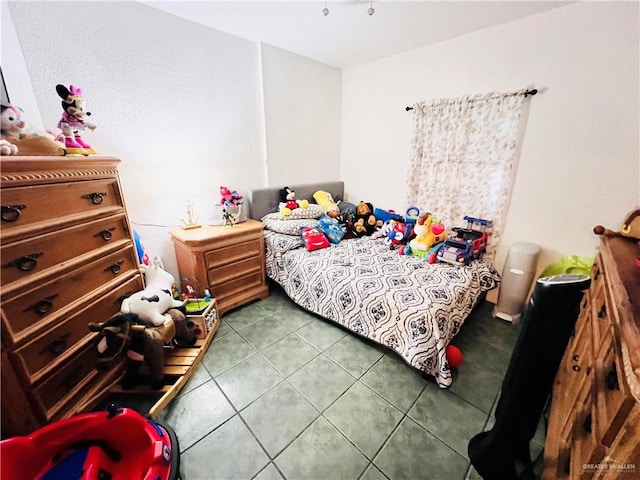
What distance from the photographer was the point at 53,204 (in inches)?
43.8

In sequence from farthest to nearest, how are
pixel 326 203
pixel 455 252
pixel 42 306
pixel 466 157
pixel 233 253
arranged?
1. pixel 326 203
2. pixel 466 157
3. pixel 233 253
4. pixel 455 252
5. pixel 42 306

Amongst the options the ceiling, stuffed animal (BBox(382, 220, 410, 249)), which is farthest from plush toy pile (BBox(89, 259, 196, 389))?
the ceiling

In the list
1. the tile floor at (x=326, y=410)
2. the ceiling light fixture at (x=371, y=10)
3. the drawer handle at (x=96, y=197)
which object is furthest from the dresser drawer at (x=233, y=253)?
the ceiling light fixture at (x=371, y=10)

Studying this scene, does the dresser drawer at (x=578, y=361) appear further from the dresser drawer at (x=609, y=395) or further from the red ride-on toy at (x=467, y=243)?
the red ride-on toy at (x=467, y=243)

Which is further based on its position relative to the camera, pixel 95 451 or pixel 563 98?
pixel 563 98

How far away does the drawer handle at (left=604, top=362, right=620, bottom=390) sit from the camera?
69 centimetres

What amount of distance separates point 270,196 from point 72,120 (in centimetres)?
166

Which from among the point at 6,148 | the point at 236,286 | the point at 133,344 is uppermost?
the point at 6,148

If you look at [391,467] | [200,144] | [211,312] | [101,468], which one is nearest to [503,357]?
[391,467]

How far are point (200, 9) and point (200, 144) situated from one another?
0.98 metres

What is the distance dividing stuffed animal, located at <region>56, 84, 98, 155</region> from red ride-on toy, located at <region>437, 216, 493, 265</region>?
2551 mm

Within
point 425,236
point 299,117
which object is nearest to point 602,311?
point 425,236

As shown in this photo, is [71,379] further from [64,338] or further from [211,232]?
[211,232]

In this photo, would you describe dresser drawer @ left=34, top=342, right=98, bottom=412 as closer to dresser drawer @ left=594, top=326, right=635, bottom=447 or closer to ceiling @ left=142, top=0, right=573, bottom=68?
dresser drawer @ left=594, top=326, right=635, bottom=447
